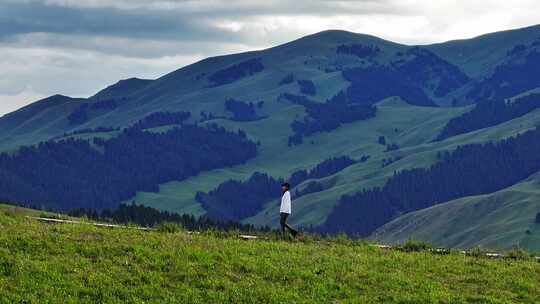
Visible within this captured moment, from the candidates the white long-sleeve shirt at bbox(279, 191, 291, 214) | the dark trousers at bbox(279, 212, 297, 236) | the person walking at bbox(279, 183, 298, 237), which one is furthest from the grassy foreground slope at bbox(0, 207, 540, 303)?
the white long-sleeve shirt at bbox(279, 191, 291, 214)

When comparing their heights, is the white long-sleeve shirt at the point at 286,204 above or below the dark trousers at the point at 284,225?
above

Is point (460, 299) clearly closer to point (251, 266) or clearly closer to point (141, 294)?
point (251, 266)

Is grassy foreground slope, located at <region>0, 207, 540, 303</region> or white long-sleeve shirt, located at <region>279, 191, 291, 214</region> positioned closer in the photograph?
grassy foreground slope, located at <region>0, 207, 540, 303</region>

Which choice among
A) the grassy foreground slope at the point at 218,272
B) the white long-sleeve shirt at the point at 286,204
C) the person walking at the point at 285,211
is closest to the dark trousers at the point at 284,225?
the person walking at the point at 285,211

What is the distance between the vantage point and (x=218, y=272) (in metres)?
30.2

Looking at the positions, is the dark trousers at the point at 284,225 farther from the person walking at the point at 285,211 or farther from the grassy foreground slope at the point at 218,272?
the grassy foreground slope at the point at 218,272

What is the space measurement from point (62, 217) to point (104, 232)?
7.81 metres

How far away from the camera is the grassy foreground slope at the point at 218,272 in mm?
27844

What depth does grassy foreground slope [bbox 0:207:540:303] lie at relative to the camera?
27.8m

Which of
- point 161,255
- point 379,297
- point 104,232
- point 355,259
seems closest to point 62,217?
point 104,232

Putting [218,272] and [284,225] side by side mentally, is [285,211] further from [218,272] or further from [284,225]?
[218,272]

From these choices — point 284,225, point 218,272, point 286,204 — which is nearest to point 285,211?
point 286,204

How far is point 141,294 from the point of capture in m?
27.7

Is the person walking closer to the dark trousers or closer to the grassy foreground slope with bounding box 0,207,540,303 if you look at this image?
the dark trousers
